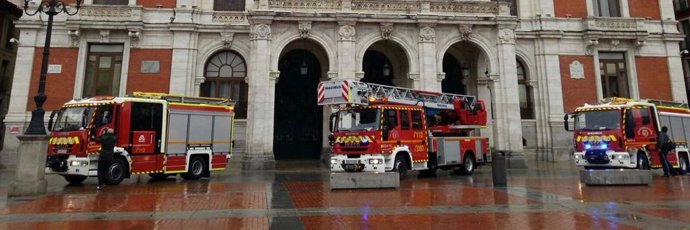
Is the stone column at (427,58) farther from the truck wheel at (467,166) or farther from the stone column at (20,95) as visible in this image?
the stone column at (20,95)

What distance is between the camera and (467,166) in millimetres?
17875

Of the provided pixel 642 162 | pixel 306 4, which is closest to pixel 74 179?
pixel 306 4

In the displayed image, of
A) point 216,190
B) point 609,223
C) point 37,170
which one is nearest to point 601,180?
point 609,223

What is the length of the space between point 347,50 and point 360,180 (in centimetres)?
1048

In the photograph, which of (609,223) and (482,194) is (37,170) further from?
(609,223)

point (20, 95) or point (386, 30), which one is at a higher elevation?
point (386, 30)

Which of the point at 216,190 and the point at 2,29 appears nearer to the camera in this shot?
the point at 216,190

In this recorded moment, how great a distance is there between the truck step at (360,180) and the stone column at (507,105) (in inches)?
454

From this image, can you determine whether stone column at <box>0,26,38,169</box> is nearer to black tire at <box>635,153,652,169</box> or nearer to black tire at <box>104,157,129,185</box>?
black tire at <box>104,157,129,185</box>

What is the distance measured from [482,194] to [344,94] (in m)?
5.73

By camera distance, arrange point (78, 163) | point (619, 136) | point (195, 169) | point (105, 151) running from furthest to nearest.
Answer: point (195, 169) → point (619, 136) → point (78, 163) → point (105, 151)

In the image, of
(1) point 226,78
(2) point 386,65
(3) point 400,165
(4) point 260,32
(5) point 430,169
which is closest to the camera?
(3) point 400,165

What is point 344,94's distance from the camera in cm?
1433

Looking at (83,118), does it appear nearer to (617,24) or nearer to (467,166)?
(467,166)
